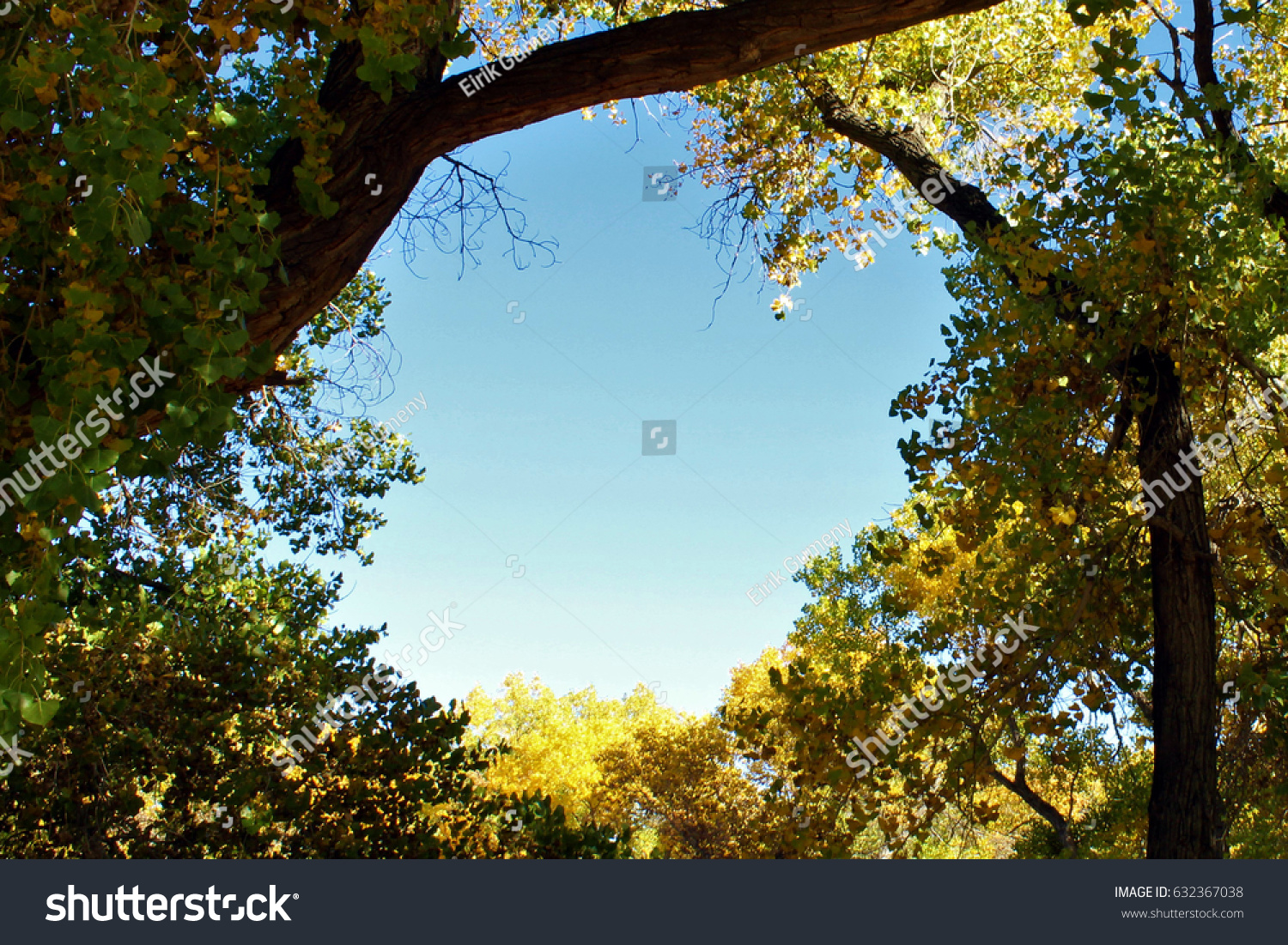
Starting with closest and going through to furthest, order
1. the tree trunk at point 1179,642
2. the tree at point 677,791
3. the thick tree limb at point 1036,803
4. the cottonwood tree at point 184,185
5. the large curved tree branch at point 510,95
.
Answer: the cottonwood tree at point 184,185, the large curved tree branch at point 510,95, the tree trunk at point 1179,642, the thick tree limb at point 1036,803, the tree at point 677,791

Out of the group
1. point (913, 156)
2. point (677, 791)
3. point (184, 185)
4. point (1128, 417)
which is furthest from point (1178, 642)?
point (677, 791)

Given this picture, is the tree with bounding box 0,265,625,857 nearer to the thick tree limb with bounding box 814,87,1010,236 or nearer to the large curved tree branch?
the large curved tree branch

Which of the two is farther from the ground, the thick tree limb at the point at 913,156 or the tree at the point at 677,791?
the thick tree limb at the point at 913,156

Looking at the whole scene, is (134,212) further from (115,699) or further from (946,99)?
(946,99)

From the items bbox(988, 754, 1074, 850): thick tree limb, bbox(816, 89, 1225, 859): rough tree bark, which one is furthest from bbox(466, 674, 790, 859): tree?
bbox(816, 89, 1225, 859): rough tree bark

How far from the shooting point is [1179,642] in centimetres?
439

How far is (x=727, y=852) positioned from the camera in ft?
49.6

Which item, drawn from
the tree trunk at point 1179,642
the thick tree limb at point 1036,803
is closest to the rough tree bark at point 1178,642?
the tree trunk at point 1179,642

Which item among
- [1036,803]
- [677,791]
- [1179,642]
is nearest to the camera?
[1179,642]

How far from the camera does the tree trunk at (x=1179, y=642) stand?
4129 millimetres

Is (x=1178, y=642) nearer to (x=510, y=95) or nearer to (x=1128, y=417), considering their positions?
(x=1128, y=417)

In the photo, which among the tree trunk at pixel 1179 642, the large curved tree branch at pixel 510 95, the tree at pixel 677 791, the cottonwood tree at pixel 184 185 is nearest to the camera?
the cottonwood tree at pixel 184 185

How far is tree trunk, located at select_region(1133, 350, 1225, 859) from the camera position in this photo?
163 inches

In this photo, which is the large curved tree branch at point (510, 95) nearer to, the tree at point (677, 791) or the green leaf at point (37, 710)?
the green leaf at point (37, 710)
